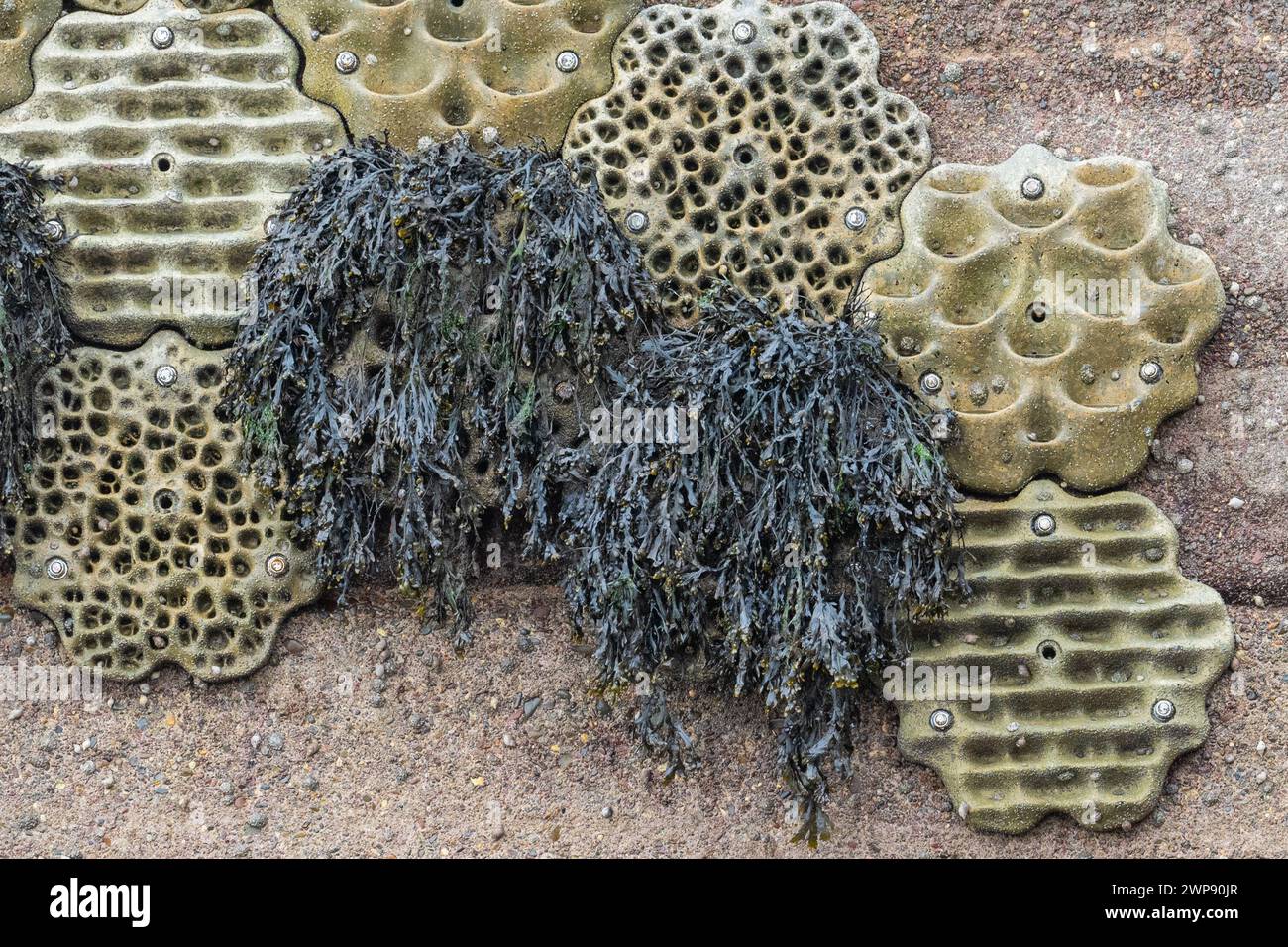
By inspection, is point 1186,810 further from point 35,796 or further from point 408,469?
point 35,796

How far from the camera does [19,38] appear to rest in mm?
4648

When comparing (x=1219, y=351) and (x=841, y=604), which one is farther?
(x=1219, y=351)

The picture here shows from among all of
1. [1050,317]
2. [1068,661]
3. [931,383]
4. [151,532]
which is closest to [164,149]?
[151,532]

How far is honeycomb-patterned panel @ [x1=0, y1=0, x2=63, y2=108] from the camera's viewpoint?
4.63 metres

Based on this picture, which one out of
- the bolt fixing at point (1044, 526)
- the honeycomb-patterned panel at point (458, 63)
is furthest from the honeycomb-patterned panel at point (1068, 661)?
the honeycomb-patterned panel at point (458, 63)

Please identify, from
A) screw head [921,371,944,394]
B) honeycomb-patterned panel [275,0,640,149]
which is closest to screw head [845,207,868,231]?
screw head [921,371,944,394]

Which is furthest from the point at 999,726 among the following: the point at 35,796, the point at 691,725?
the point at 35,796

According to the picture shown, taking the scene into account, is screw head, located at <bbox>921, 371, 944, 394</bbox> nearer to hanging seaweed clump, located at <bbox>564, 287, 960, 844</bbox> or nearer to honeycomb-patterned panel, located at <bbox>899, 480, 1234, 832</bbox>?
hanging seaweed clump, located at <bbox>564, 287, 960, 844</bbox>

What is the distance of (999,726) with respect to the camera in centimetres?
440

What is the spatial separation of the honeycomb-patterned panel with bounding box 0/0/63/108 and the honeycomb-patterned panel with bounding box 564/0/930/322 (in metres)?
1.68

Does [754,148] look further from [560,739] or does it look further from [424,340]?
[560,739]

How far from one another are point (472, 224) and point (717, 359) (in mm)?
802

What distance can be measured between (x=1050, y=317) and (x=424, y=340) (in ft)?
6.07

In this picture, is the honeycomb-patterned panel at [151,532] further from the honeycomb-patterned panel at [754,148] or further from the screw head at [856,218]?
the screw head at [856,218]
